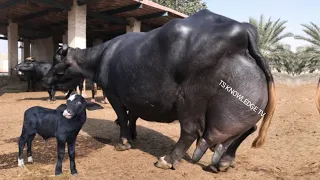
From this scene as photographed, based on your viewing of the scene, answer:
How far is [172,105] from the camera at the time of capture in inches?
176

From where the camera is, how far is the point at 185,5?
30953 millimetres

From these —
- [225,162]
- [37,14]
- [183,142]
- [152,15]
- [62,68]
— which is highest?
[152,15]

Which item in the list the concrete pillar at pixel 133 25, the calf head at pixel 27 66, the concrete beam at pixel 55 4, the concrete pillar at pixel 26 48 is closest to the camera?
the concrete beam at pixel 55 4

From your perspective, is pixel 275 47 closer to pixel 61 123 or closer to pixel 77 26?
pixel 77 26

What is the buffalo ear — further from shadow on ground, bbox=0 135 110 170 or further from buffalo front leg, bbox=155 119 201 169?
buffalo front leg, bbox=155 119 201 169

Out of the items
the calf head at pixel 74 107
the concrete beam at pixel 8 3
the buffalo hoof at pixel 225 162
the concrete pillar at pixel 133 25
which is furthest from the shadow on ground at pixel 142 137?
the concrete pillar at pixel 133 25

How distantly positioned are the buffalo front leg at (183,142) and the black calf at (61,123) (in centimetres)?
134

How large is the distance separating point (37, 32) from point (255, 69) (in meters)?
21.4

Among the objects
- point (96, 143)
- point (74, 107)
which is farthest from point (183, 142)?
point (96, 143)

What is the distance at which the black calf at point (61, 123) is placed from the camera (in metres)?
3.63

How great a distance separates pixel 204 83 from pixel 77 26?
10.7 meters

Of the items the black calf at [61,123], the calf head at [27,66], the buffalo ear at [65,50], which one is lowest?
the calf head at [27,66]

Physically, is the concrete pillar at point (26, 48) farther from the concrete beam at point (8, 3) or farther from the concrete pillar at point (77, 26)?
the concrete pillar at point (77, 26)

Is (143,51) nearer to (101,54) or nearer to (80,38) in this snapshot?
(101,54)
